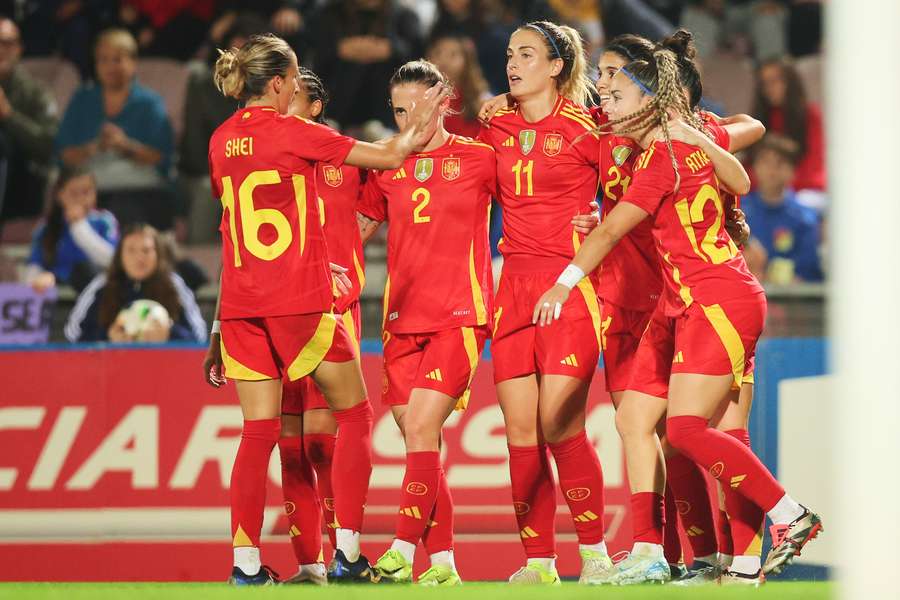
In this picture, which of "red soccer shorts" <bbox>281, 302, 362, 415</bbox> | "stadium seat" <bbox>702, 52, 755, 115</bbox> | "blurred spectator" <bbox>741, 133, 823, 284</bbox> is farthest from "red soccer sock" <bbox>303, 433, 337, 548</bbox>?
"stadium seat" <bbox>702, 52, 755, 115</bbox>

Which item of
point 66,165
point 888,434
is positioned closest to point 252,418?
point 888,434

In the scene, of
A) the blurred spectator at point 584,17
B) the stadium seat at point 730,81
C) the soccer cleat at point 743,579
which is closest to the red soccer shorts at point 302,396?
the soccer cleat at point 743,579

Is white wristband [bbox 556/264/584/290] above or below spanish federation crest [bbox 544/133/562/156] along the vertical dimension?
below

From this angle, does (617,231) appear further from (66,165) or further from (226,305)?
(66,165)

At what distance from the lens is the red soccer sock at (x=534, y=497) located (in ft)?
18.3

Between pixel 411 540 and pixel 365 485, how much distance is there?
0.31 meters

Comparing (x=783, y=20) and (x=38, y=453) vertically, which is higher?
(x=783, y=20)

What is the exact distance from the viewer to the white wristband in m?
5.07

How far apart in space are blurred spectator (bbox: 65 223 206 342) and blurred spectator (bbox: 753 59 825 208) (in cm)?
462

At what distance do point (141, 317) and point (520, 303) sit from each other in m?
3.08

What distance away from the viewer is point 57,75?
10.8m

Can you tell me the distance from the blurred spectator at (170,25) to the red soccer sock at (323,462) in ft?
18.6

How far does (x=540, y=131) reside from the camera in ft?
18.4

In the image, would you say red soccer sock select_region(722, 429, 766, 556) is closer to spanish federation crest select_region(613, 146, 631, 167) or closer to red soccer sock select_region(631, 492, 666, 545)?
red soccer sock select_region(631, 492, 666, 545)
